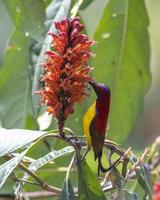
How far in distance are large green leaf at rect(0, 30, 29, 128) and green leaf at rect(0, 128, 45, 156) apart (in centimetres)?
92

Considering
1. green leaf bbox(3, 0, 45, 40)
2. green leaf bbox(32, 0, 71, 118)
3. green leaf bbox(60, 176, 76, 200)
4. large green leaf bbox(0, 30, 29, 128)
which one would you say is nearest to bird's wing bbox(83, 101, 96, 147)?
green leaf bbox(60, 176, 76, 200)

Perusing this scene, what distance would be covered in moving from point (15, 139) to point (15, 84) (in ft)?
3.38

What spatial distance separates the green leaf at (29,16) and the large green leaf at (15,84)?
0.30 metres

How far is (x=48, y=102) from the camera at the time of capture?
5.18 feet

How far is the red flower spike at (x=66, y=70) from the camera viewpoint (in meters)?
1.53

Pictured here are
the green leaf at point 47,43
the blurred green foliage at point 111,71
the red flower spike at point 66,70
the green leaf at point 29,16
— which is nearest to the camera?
the red flower spike at point 66,70

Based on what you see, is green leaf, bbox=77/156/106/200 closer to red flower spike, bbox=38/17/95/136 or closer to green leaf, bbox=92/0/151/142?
red flower spike, bbox=38/17/95/136

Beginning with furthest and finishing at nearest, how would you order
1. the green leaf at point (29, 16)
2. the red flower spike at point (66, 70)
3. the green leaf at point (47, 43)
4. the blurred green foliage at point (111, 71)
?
the blurred green foliage at point (111, 71) → the green leaf at point (29, 16) → the green leaf at point (47, 43) → the red flower spike at point (66, 70)

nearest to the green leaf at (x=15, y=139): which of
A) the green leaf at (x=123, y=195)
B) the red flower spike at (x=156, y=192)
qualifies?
the green leaf at (x=123, y=195)

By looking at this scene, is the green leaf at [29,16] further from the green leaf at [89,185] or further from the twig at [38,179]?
the green leaf at [89,185]

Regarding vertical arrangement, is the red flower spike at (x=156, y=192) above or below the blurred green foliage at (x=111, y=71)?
below

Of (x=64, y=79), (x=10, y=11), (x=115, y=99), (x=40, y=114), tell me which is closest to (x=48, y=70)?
(x=64, y=79)

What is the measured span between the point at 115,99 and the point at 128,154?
990mm

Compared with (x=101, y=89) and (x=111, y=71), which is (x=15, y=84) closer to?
(x=111, y=71)
